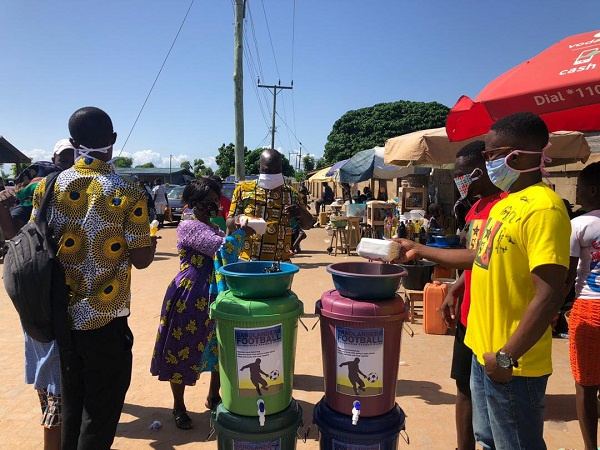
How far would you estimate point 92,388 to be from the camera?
6.74ft

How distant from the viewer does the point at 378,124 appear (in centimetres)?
3753

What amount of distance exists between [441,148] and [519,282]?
4.62m

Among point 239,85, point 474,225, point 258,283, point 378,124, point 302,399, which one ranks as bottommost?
point 302,399

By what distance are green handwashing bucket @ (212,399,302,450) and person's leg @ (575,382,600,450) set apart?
1.82 metres

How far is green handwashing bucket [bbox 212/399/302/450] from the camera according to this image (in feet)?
7.34

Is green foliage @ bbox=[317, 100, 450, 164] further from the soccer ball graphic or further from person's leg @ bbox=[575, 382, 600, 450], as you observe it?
the soccer ball graphic

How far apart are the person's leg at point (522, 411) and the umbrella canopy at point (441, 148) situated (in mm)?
4379

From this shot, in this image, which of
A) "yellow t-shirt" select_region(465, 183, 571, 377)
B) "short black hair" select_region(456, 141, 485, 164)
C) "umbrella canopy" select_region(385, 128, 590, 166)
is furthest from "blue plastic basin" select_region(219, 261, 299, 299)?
"umbrella canopy" select_region(385, 128, 590, 166)

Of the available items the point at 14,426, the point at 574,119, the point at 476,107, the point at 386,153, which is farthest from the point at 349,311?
the point at 386,153

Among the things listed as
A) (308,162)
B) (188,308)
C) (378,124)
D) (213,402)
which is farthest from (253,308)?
(308,162)

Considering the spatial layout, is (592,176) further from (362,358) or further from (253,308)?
(253,308)

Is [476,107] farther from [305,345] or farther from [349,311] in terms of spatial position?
[305,345]

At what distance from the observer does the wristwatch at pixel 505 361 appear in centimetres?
168

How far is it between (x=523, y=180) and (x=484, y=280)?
1.53 feet
